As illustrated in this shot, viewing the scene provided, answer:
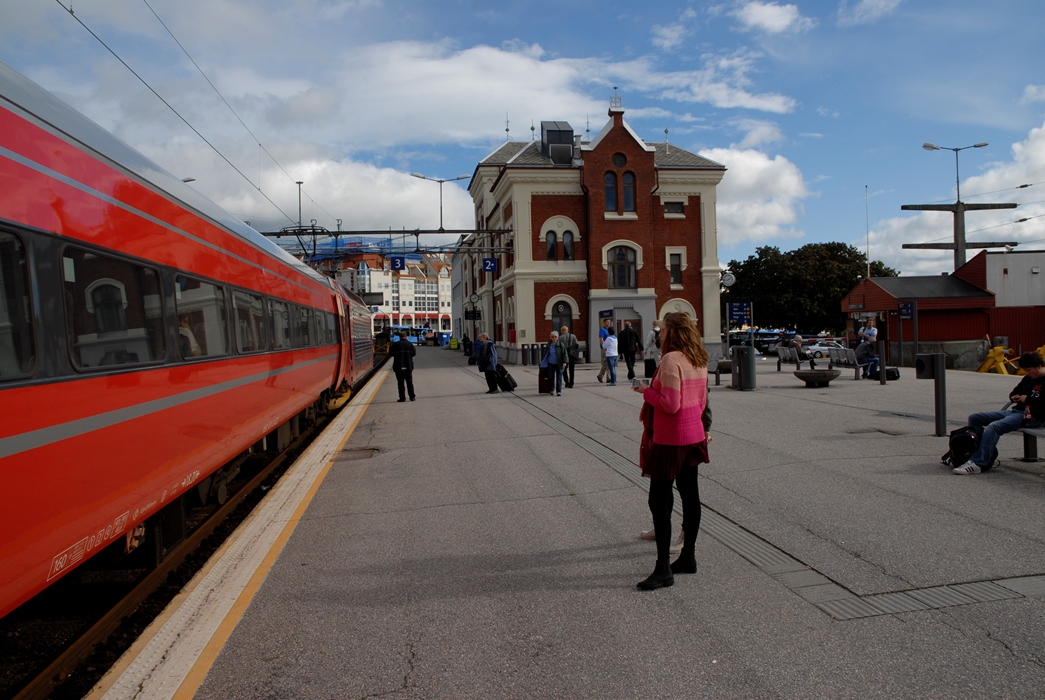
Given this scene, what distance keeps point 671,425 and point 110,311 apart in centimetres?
326

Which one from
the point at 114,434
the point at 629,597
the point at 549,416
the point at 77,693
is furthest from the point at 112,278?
the point at 549,416

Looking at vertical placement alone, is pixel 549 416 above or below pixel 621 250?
below

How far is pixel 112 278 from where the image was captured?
4.31 metres

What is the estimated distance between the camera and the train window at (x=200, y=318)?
18.3 ft

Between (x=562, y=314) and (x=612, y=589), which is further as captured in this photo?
(x=562, y=314)

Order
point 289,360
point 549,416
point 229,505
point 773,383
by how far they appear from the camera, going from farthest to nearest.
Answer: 1. point 773,383
2. point 549,416
3. point 289,360
4. point 229,505

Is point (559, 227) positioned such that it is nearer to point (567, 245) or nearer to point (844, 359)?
point (567, 245)

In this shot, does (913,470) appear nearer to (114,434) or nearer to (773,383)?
(114,434)

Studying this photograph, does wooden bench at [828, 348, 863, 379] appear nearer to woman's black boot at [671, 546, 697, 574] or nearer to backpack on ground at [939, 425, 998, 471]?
backpack on ground at [939, 425, 998, 471]

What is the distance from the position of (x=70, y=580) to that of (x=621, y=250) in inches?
1340

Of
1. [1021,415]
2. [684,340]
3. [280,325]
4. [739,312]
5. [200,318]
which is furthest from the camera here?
[739,312]

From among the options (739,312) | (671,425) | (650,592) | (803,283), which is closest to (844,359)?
(739,312)

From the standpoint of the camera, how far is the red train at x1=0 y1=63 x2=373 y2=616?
3.20 meters

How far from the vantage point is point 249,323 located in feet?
25.8
